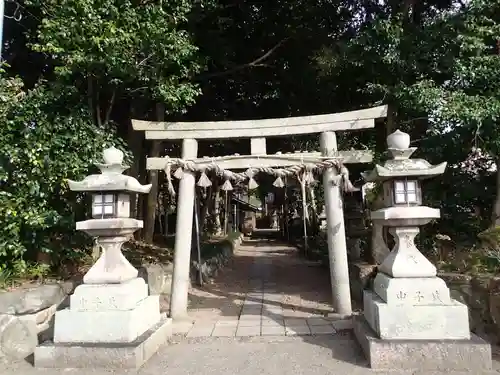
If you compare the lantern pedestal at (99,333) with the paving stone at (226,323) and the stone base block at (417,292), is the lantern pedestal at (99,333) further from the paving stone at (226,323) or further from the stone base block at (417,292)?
the stone base block at (417,292)

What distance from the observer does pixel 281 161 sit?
25.0ft

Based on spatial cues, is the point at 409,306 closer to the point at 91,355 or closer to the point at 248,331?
the point at 248,331

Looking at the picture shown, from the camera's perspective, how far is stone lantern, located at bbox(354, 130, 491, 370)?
5.03 m

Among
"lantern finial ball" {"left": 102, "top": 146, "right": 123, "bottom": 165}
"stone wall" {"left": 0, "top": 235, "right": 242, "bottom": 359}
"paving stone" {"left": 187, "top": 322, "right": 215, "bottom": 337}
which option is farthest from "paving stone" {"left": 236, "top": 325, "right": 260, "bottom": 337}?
"lantern finial ball" {"left": 102, "top": 146, "right": 123, "bottom": 165}

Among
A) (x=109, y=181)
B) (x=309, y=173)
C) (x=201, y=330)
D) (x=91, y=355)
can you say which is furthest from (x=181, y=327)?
(x=309, y=173)

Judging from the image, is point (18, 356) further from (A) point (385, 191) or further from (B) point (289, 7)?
(B) point (289, 7)

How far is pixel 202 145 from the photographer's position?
539 inches

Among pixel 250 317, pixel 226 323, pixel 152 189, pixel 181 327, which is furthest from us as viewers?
pixel 152 189

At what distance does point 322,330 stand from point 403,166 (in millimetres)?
2974

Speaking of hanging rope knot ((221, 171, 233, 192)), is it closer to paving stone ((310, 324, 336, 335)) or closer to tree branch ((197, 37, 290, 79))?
paving stone ((310, 324, 336, 335))

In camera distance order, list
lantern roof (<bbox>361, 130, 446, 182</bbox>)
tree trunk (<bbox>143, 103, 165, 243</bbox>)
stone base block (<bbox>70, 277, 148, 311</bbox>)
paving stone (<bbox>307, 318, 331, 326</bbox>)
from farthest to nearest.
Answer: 1. tree trunk (<bbox>143, 103, 165, 243</bbox>)
2. paving stone (<bbox>307, 318, 331, 326</bbox>)
3. lantern roof (<bbox>361, 130, 446, 182</bbox>)
4. stone base block (<bbox>70, 277, 148, 311</bbox>)

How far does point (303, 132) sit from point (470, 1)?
3696 millimetres

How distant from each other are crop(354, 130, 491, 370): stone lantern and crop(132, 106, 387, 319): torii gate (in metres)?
1.53

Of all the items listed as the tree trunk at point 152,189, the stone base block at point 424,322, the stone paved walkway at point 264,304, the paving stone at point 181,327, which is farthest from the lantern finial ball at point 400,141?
the tree trunk at point 152,189
